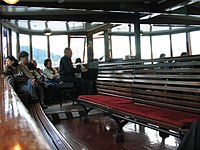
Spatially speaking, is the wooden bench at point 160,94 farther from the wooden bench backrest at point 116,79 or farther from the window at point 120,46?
the window at point 120,46

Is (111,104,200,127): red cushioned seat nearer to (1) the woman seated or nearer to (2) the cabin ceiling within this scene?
(1) the woman seated

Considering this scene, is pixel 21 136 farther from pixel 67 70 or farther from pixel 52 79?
pixel 52 79

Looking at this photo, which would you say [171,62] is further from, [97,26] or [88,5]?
[97,26]

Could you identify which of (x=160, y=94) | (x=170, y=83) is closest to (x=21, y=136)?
(x=170, y=83)

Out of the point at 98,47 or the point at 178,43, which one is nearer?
the point at 98,47

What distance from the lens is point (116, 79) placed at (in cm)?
440

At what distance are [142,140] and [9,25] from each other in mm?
7573

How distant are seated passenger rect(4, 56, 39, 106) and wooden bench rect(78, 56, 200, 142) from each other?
3.20 ft

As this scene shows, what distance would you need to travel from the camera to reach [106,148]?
3.12 m

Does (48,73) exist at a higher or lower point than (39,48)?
lower

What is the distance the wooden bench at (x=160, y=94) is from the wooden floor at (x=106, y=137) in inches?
6.1

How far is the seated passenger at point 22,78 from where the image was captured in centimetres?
433

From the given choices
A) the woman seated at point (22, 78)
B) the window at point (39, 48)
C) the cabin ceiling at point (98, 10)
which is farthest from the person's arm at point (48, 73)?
the window at point (39, 48)

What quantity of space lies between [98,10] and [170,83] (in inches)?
138
